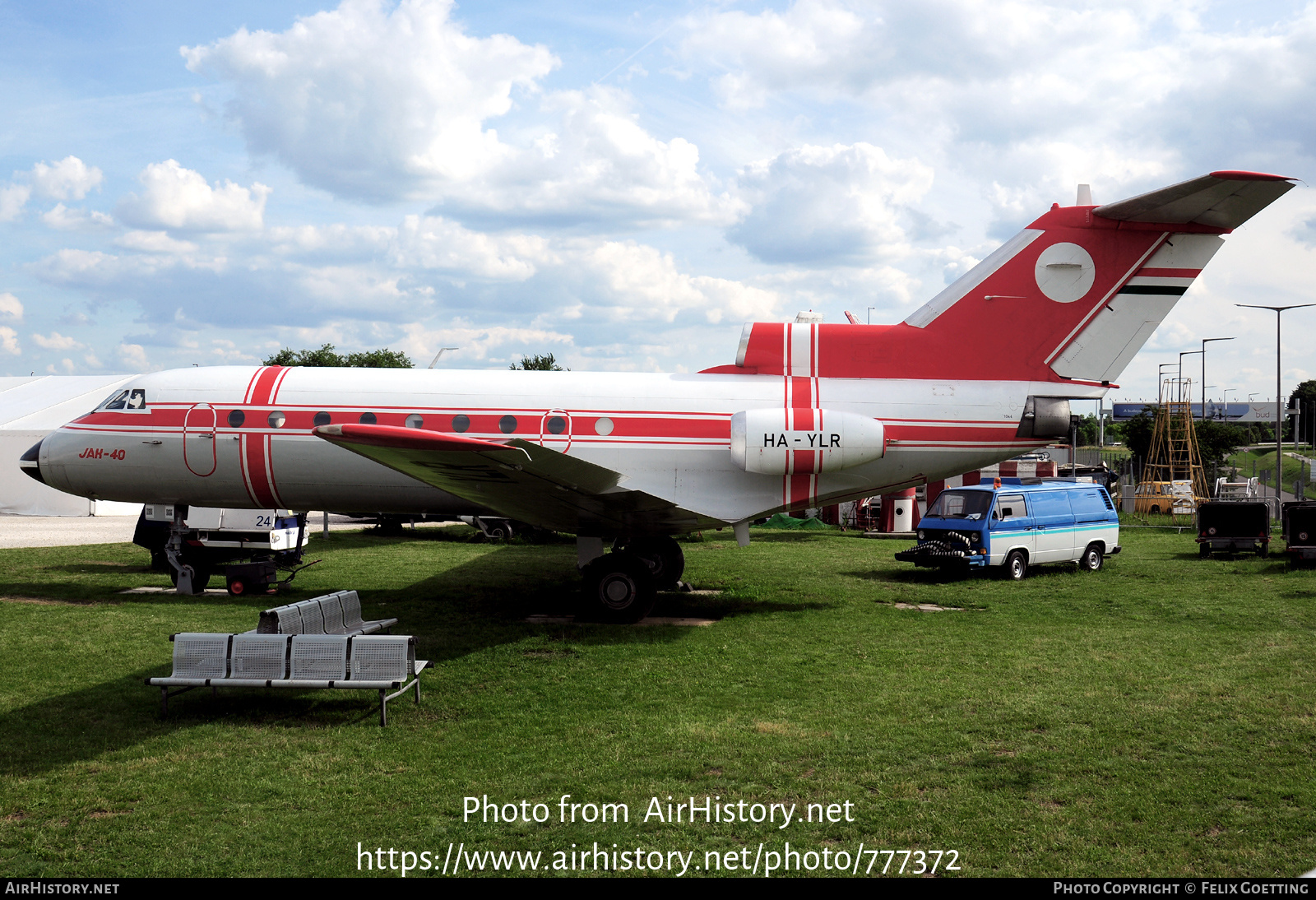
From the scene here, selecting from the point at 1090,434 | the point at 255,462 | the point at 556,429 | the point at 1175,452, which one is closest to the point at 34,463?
the point at 255,462

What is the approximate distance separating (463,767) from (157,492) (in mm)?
10634

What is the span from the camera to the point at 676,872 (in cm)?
517

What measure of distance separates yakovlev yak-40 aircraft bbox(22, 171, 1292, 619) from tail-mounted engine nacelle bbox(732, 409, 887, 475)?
0.08 feet

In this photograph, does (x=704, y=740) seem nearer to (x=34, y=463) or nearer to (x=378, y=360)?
(x=34, y=463)

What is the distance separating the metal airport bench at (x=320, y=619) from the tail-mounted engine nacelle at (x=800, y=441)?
5.59 meters

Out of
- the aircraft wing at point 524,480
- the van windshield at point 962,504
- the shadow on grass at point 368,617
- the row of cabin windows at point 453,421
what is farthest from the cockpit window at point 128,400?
the van windshield at point 962,504

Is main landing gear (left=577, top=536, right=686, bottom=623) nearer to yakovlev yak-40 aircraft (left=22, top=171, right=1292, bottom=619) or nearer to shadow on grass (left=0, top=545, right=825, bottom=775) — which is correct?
yakovlev yak-40 aircraft (left=22, top=171, right=1292, bottom=619)

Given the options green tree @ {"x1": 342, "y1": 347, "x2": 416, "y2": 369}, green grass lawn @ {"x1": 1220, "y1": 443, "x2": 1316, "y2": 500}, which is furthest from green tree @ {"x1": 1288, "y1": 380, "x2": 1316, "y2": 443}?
green tree @ {"x1": 342, "y1": 347, "x2": 416, "y2": 369}

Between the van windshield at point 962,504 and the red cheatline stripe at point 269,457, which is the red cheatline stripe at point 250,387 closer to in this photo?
the red cheatline stripe at point 269,457

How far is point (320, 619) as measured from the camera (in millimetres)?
A: 9414

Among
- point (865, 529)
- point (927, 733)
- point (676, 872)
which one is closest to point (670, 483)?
point (927, 733)

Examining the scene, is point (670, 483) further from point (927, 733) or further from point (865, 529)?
point (865, 529)

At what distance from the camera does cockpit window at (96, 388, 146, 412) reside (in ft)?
47.0

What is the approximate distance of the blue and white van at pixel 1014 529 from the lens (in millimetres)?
17531
